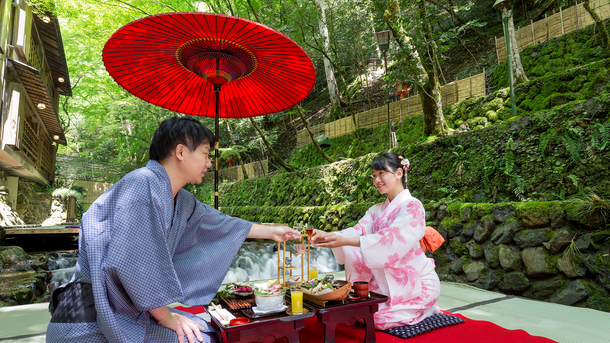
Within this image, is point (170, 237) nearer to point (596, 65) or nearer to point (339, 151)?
point (596, 65)

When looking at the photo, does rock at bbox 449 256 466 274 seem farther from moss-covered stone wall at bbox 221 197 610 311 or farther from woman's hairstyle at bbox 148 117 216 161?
woman's hairstyle at bbox 148 117 216 161

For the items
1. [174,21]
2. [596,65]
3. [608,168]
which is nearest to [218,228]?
[174,21]

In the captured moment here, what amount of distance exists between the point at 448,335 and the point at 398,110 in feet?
35.8

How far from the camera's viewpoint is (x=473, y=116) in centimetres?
1012

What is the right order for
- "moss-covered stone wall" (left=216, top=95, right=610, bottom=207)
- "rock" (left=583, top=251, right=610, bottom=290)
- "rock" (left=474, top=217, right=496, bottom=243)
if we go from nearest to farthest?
"rock" (left=583, top=251, right=610, bottom=290) → "moss-covered stone wall" (left=216, top=95, right=610, bottom=207) → "rock" (left=474, top=217, right=496, bottom=243)

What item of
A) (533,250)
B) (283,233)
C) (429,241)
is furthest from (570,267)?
A: (283,233)

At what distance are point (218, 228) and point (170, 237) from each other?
1.26 ft

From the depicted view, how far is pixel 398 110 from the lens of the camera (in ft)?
41.2

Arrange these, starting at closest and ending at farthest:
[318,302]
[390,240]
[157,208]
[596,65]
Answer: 1. [157,208]
2. [318,302]
3. [390,240]
4. [596,65]

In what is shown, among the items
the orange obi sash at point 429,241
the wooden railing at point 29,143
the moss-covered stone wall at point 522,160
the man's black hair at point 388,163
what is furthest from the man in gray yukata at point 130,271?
the wooden railing at point 29,143

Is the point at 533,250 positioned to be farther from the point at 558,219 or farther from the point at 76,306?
the point at 76,306

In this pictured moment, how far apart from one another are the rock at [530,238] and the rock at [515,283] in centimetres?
37

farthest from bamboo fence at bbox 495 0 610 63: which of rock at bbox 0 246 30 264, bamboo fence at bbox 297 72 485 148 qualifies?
rock at bbox 0 246 30 264

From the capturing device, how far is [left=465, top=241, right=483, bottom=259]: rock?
4.84 m
